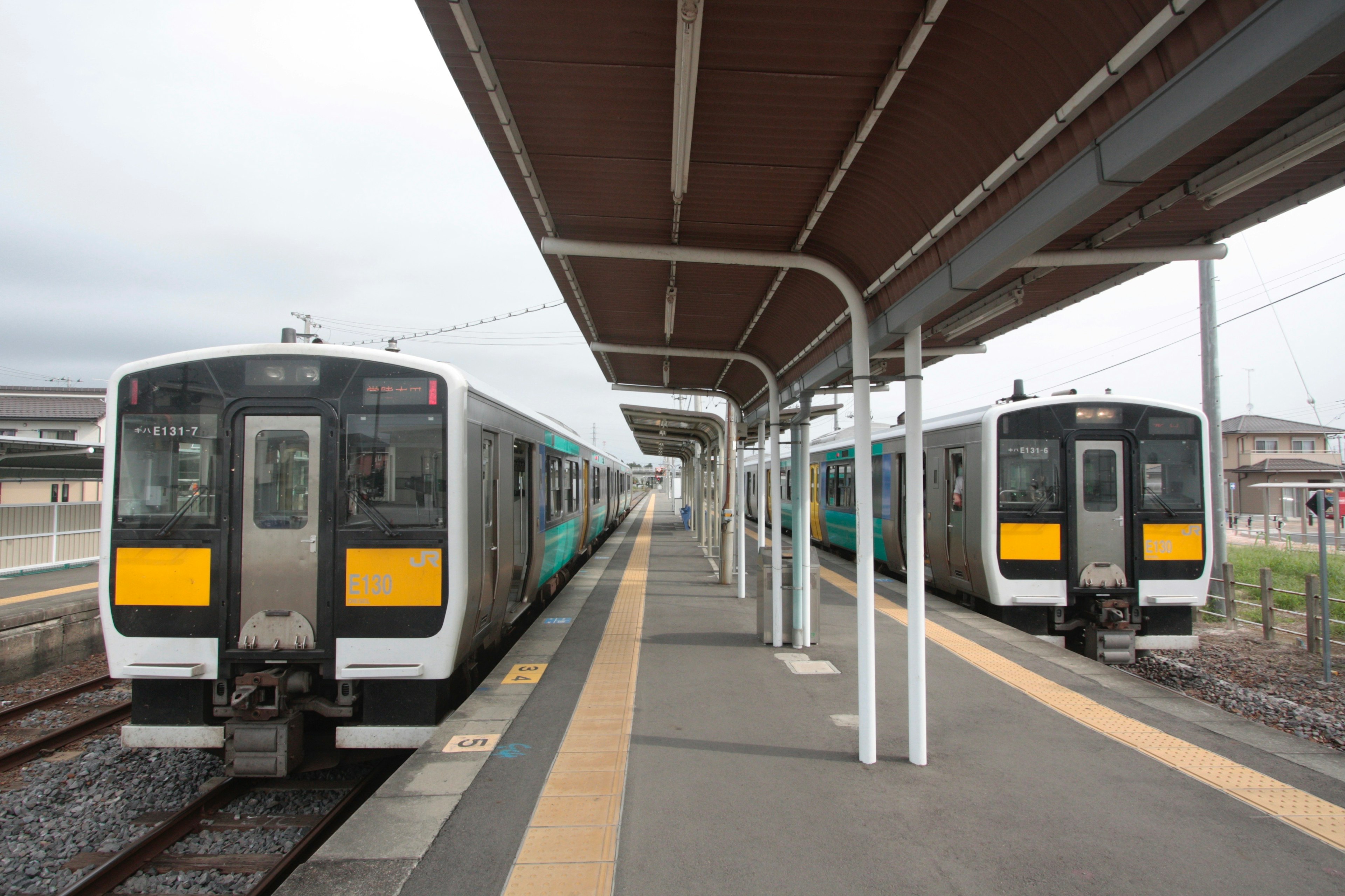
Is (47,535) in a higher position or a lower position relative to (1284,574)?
higher

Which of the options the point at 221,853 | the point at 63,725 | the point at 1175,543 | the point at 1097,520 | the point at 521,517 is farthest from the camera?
the point at 1097,520

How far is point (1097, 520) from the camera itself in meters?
7.84

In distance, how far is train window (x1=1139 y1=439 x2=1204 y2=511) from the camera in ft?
25.7

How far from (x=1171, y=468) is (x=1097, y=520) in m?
0.96

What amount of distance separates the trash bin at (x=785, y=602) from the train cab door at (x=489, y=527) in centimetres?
268

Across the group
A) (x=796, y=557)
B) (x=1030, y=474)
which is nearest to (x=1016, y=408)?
(x=1030, y=474)

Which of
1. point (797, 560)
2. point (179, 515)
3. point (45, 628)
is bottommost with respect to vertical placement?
point (45, 628)

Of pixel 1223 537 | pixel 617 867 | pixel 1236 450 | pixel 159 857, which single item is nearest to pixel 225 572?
pixel 159 857

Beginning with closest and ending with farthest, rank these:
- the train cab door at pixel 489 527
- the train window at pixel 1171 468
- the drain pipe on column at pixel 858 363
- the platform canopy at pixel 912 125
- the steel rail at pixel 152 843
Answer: the platform canopy at pixel 912 125 < the steel rail at pixel 152 843 < the drain pipe on column at pixel 858 363 < the train cab door at pixel 489 527 < the train window at pixel 1171 468

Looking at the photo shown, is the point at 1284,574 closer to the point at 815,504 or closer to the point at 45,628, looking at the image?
the point at 815,504

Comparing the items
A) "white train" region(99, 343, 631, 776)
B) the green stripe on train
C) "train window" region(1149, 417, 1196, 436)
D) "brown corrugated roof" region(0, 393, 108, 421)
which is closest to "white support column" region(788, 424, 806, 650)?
the green stripe on train

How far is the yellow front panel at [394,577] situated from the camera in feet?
15.3

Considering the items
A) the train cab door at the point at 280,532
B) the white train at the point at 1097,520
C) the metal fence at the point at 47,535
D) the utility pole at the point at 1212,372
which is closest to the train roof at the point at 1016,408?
the white train at the point at 1097,520

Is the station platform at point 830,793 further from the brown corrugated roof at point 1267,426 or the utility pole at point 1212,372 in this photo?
the brown corrugated roof at point 1267,426
